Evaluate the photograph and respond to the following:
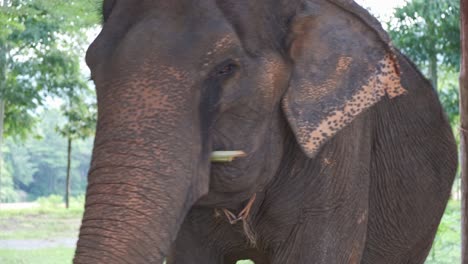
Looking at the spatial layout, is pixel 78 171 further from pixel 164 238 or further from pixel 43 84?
pixel 164 238

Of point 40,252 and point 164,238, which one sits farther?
point 40,252

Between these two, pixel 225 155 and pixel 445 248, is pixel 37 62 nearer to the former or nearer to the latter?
pixel 445 248

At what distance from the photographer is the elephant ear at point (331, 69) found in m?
4.17

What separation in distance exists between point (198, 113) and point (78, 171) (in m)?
42.0

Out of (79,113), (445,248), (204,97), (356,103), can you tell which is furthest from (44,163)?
(204,97)

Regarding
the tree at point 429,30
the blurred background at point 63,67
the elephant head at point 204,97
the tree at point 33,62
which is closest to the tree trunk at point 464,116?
the elephant head at point 204,97

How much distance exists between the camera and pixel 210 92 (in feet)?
12.7

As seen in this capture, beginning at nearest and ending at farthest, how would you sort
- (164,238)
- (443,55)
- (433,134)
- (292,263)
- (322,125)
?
(164,238) < (322,125) < (292,263) < (433,134) < (443,55)

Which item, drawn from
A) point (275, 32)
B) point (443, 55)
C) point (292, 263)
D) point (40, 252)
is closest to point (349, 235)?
point (292, 263)

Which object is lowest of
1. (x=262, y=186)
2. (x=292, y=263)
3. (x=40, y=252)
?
(x=40, y=252)

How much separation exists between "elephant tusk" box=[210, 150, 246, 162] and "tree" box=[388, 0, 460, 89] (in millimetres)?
9926

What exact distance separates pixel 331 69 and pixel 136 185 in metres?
1.06

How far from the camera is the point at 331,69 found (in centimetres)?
421

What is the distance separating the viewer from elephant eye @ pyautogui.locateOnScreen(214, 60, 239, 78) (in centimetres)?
388
